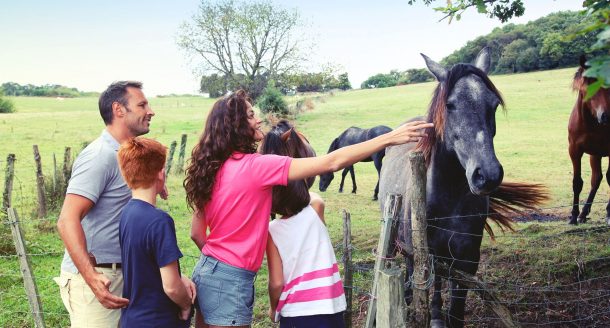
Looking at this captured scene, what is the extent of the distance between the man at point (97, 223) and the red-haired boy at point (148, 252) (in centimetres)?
28

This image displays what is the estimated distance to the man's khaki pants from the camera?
2781mm

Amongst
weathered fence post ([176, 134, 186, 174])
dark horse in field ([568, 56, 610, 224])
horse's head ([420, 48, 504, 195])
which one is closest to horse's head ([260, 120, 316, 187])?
horse's head ([420, 48, 504, 195])

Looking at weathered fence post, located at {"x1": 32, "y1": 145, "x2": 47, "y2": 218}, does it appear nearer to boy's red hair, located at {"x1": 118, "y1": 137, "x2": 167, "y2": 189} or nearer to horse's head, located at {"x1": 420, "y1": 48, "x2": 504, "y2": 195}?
boy's red hair, located at {"x1": 118, "y1": 137, "x2": 167, "y2": 189}

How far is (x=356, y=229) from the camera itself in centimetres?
904

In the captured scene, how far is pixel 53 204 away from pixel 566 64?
52498 mm

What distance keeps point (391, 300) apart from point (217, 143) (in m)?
1.15

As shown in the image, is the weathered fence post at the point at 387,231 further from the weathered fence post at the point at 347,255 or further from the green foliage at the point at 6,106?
the green foliage at the point at 6,106

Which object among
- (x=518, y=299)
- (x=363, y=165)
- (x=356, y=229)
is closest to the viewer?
(x=518, y=299)

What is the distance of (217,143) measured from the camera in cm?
245

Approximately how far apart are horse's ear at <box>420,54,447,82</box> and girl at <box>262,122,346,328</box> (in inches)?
66.0

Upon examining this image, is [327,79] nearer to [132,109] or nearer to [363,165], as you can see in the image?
[363,165]

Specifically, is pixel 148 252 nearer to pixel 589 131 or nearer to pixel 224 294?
pixel 224 294

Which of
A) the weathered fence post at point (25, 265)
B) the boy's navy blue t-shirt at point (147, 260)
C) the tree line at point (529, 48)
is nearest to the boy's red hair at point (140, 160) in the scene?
the boy's navy blue t-shirt at point (147, 260)

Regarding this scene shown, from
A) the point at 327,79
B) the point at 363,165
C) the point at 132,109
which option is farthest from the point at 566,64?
the point at 132,109
